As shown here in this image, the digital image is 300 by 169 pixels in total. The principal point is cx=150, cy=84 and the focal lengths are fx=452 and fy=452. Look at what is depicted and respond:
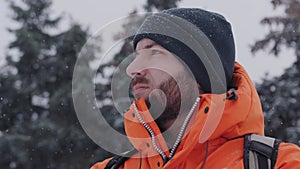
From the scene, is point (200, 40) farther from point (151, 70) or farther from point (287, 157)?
point (287, 157)

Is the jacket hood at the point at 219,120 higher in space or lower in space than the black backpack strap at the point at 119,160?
higher

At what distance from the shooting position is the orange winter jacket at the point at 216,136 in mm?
1968

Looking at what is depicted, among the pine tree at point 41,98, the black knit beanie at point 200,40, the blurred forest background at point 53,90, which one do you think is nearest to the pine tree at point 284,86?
the blurred forest background at point 53,90

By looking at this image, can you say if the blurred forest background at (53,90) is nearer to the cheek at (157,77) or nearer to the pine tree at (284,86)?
the pine tree at (284,86)

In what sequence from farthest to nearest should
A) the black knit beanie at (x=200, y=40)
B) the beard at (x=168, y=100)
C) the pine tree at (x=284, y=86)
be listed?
1. the pine tree at (x=284, y=86)
2. the black knit beanie at (x=200, y=40)
3. the beard at (x=168, y=100)

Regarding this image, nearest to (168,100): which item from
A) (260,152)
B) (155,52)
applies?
(155,52)

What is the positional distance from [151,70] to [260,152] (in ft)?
2.18

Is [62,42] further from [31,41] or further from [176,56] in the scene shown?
[176,56]

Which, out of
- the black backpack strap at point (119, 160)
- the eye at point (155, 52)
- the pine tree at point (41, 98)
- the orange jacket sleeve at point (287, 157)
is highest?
the orange jacket sleeve at point (287, 157)

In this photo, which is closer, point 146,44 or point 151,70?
point 151,70

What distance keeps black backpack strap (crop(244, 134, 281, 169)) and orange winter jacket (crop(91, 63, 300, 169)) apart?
0.03 metres

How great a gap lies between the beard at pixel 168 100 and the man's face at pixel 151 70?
11mm

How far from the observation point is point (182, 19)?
2.46 m

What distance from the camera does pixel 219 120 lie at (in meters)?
2.01
